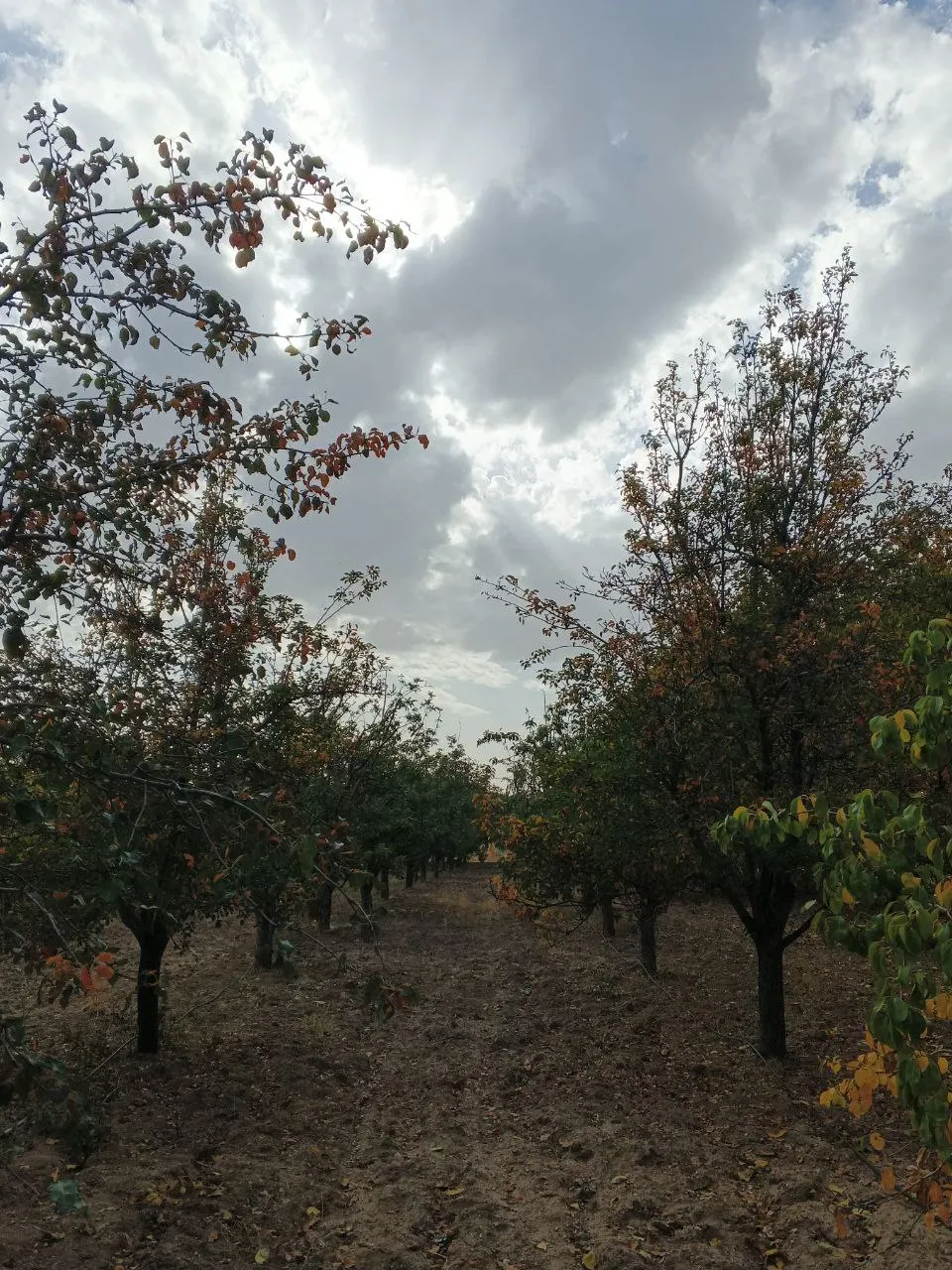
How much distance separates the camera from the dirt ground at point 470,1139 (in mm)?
7508

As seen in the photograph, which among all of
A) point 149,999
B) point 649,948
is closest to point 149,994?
point 149,999

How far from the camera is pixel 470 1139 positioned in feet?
34.1

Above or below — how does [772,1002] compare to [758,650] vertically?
below

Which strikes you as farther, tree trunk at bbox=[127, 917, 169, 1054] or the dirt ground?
tree trunk at bbox=[127, 917, 169, 1054]

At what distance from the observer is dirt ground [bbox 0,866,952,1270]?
7.51 metres

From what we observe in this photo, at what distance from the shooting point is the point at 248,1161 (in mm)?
9461

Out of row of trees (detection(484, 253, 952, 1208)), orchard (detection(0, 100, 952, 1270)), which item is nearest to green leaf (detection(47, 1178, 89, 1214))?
orchard (detection(0, 100, 952, 1270))

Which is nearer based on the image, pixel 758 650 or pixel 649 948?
pixel 758 650

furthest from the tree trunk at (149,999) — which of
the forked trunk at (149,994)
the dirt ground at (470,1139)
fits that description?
the dirt ground at (470,1139)

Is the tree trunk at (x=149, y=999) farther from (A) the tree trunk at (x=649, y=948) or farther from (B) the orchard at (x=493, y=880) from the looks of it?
(A) the tree trunk at (x=649, y=948)

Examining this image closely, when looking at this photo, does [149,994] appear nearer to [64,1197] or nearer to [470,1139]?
[470,1139]

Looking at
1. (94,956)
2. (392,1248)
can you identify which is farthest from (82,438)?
(392,1248)

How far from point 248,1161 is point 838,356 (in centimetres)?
1404

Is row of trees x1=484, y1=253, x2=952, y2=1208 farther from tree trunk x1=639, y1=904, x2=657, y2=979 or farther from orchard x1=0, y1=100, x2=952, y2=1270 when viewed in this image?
tree trunk x1=639, y1=904, x2=657, y2=979
